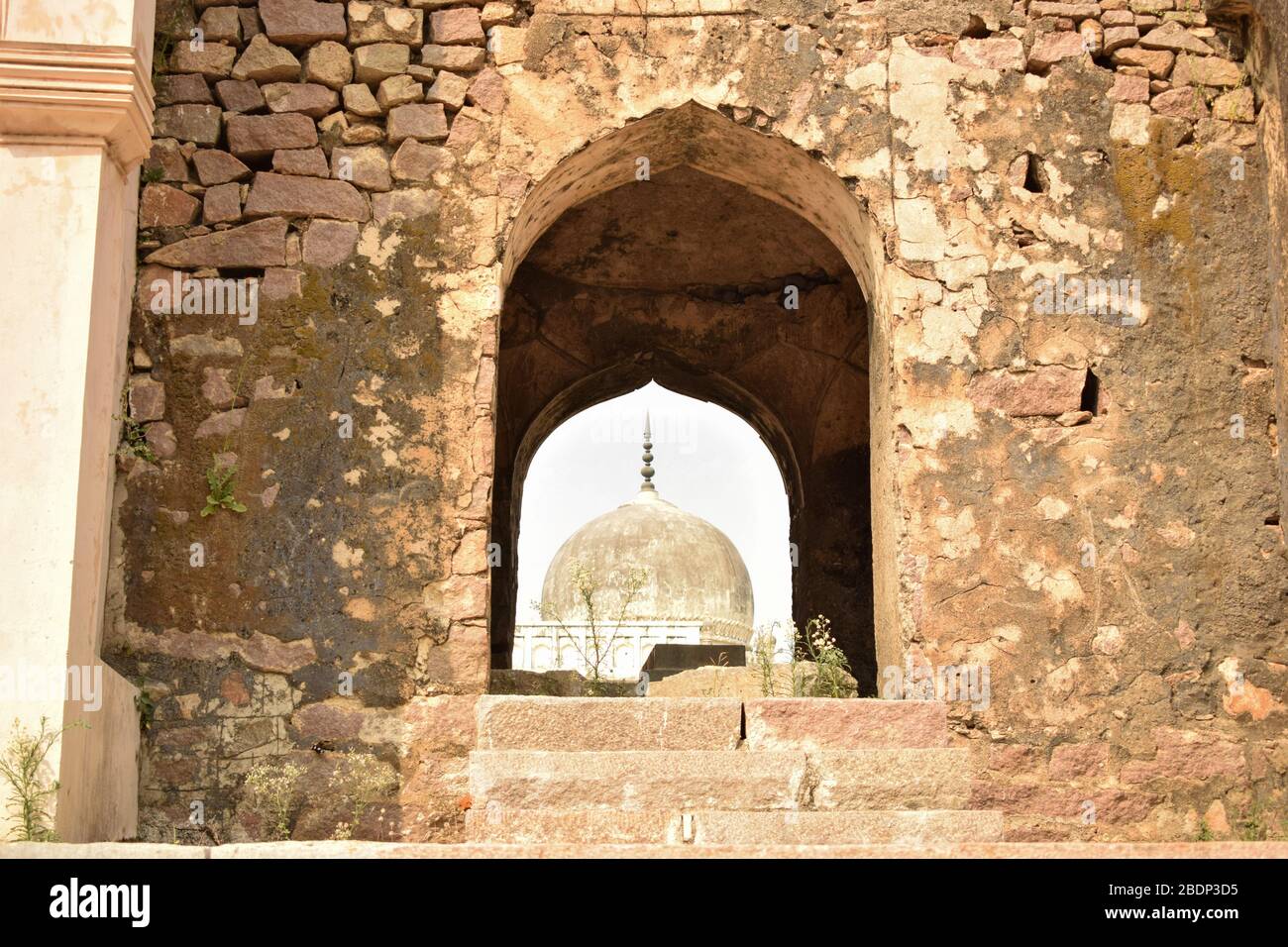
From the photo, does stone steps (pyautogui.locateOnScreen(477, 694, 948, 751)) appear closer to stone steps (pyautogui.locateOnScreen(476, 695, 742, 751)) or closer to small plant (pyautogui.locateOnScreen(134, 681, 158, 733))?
stone steps (pyautogui.locateOnScreen(476, 695, 742, 751))

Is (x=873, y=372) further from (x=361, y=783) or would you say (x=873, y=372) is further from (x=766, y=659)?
(x=361, y=783)

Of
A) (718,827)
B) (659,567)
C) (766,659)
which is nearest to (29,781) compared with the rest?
(718,827)

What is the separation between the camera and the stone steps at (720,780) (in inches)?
243

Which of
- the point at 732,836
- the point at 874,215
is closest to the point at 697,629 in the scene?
the point at 874,215

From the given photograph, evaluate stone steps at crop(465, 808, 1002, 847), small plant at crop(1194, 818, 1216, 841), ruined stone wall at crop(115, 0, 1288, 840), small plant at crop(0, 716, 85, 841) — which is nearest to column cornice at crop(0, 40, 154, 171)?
ruined stone wall at crop(115, 0, 1288, 840)

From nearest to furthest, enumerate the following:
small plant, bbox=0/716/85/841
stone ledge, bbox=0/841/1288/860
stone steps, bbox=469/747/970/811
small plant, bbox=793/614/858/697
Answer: stone ledge, bbox=0/841/1288/860 < small plant, bbox=0/716/85/841 < stone steps, bbox=469/747/970/811 < small plant, bbox=793/614/858/697

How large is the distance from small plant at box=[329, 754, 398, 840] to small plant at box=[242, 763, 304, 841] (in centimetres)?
16

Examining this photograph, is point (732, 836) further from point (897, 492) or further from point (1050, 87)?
point (1050, 87)

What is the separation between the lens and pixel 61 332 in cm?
574

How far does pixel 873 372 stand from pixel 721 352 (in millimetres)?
4176

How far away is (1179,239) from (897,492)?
1747mm

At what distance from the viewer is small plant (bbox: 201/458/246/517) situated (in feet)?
23.7

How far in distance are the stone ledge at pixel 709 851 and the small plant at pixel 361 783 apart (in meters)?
1.93

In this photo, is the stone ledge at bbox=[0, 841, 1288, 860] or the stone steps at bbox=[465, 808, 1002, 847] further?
the stone steps at bbox=[465, 808, 1002, 847]
